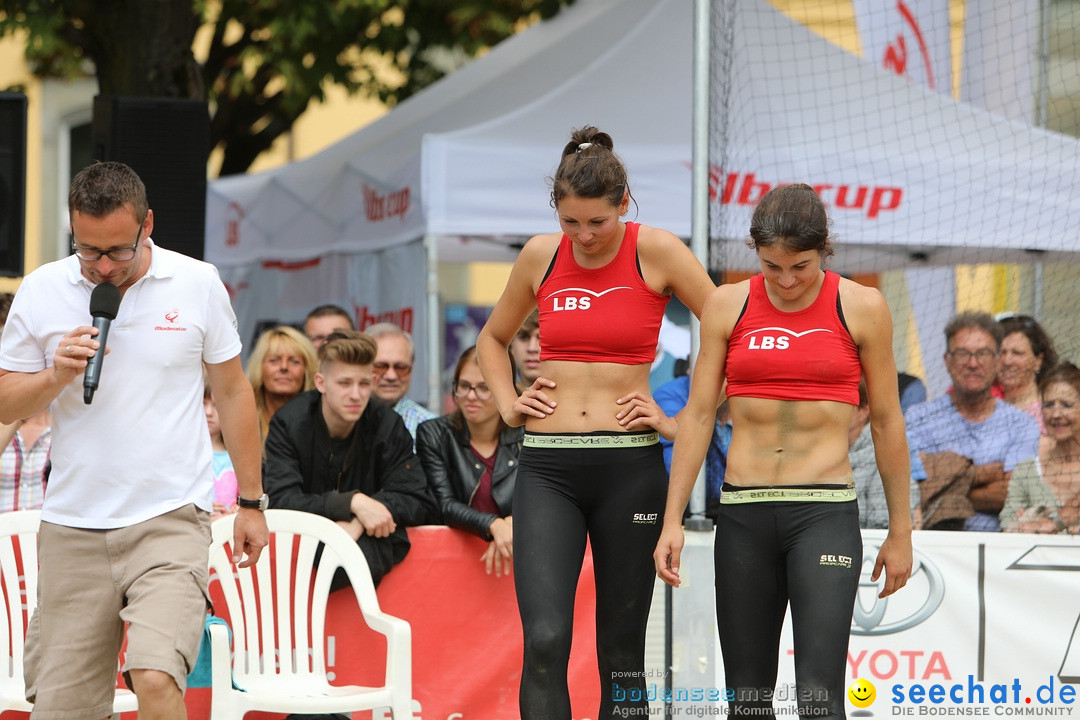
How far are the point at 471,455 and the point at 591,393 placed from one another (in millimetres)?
1685

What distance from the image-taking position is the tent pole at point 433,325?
8492 mm

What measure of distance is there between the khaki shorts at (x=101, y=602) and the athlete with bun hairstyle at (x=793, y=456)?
4.71 feet

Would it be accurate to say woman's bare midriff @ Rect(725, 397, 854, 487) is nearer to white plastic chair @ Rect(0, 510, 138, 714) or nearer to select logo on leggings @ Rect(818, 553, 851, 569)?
select logo on leggings @ Rect(818, 553, 851, 569)

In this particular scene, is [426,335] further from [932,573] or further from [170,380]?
[170,380]

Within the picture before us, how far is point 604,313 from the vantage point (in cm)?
438

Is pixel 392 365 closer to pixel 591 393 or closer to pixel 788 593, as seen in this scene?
pixel 591 393

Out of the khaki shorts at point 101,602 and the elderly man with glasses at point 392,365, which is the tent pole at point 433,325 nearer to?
the elderly man with glasses at point 392,365

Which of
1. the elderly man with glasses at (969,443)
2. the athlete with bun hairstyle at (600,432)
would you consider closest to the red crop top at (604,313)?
the athlete with bun hairstyle at (600,432)

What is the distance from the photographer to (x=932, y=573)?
225 inches

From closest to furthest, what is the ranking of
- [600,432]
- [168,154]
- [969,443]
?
[600,432], [969,443], [168,154]

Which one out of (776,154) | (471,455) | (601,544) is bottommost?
(601,544)

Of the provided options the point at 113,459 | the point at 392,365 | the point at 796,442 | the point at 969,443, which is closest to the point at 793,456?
the point at 796,442

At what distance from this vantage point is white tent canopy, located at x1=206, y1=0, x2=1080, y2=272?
804 cm

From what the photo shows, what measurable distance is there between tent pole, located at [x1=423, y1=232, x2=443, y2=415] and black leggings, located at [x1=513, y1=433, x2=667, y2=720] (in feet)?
13.8
